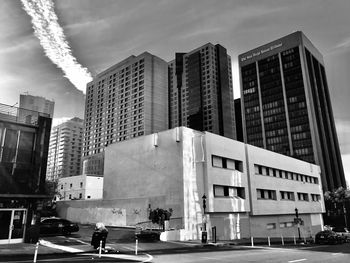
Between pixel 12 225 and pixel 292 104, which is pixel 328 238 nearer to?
pixel 12 225

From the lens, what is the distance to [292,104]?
14375 cm

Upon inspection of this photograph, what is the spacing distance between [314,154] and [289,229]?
9047cm

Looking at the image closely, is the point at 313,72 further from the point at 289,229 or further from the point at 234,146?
the point at 234,146

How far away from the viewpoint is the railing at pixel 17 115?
75.7 feet

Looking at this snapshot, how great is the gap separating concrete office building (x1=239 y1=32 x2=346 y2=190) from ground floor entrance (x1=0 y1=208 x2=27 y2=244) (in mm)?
125191

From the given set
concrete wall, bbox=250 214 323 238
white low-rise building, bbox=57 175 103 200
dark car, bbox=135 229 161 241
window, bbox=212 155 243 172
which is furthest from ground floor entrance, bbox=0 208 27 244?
white low-rise building, bbox=57 175 103 200

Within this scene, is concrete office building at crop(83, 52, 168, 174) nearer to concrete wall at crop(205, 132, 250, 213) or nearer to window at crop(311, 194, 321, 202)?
window at crop(311, 194, 321, 202)

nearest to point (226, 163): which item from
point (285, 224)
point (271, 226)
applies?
point (271, 226)

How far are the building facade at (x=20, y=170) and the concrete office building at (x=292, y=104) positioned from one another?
124m

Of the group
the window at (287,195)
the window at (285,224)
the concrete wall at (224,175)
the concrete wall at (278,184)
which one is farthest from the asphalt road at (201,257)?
the window at (287,195)

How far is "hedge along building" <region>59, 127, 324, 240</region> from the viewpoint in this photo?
33.2m

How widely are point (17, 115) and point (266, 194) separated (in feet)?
116

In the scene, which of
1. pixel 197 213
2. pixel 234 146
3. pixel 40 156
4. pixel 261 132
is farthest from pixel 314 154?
pixel 40 156

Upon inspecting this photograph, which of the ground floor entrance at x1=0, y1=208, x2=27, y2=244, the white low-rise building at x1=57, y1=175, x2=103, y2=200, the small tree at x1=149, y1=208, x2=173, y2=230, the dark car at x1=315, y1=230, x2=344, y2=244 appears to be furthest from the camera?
the white low-rise building at x1=57, y1=175, x2=103, y2=200
